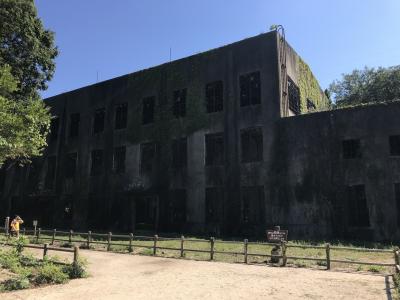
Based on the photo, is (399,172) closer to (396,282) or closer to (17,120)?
(396,282)

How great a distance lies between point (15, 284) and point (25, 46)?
63.5 ft

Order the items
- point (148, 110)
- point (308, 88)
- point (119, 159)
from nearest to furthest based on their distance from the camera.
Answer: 1. point (148, 110)
2. point (308, 88)
3. point (119, 159)

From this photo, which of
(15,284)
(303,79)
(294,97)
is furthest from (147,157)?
(15,284)

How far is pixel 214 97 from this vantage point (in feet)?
90.3

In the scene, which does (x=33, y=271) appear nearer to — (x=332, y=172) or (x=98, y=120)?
(x=332, y=172)

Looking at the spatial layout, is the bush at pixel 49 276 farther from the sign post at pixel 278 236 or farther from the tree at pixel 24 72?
the sign post at pixel 278 236

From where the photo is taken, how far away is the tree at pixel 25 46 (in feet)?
81.2

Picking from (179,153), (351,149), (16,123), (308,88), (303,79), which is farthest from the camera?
(308,88)

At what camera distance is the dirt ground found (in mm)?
10586

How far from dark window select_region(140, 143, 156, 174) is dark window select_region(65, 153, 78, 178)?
789 cm

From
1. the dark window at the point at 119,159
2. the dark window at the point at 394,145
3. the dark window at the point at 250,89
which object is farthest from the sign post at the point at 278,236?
the dark window at the point at 119,159

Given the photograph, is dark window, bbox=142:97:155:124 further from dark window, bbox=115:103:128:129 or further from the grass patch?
the grass patch

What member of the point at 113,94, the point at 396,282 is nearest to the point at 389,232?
the point at 396,282

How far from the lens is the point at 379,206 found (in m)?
20.8
